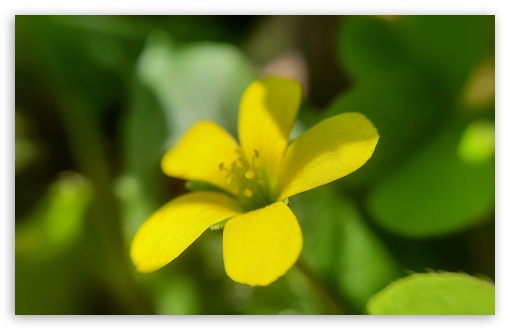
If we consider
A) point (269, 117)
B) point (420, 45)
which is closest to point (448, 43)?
point (420, 45)

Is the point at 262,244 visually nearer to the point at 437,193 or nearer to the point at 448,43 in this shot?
the point at 437,193

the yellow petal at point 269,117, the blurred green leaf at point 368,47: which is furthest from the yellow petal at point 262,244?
the blurred green leaf at point 368,47

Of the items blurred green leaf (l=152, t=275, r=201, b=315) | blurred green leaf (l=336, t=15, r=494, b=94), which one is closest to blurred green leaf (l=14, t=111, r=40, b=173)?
blurred green leaf (l=152, t=275, r=201, b=315)

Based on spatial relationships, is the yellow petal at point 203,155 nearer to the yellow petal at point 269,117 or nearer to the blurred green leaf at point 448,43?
the yellow petal at point 269,117

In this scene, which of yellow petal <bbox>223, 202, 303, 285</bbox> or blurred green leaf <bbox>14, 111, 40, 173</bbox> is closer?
yellow petal <bbox>223, 202, 303, 285</bbox>

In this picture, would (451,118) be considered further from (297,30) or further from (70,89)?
(70,89)

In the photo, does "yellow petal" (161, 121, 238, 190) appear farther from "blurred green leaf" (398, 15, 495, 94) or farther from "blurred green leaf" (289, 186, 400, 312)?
"blurred green leaf" (398, 15, 495, 94)

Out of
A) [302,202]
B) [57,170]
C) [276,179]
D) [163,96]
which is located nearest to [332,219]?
[302,202]
